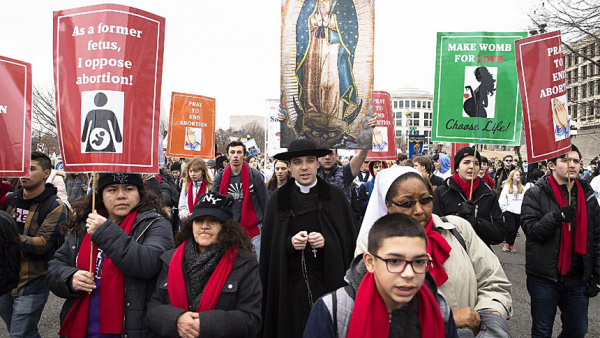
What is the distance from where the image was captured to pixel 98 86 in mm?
3318

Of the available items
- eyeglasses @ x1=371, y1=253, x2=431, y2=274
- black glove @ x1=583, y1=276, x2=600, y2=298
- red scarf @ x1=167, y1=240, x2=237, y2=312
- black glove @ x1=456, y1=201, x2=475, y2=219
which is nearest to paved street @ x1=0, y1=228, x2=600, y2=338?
black glove @ x1=583, y1=276, x2=600, y2=298

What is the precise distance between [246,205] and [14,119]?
12.0ft

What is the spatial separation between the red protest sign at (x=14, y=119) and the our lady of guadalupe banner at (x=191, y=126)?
15.3 feet

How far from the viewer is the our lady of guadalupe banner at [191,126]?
899cm

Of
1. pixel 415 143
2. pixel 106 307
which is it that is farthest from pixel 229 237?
pixel 415 143

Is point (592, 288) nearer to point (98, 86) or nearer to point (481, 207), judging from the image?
point (481, 207)

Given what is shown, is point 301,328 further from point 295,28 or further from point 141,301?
point 295,28

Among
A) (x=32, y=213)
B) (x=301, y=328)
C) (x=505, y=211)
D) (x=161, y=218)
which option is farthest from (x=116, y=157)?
(x=505, y=211)

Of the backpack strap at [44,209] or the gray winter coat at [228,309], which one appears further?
the backpack strap at [44,209]

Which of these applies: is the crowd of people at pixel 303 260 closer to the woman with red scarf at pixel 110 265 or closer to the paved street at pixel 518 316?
the woman with red scarf at pixel 110 265

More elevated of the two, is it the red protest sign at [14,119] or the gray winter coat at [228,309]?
the red protest sign at [14,119]

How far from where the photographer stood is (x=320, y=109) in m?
4.64

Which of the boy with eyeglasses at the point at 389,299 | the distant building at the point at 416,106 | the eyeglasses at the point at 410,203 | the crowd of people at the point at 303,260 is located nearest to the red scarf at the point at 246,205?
the crowd of people at the point at 303,260

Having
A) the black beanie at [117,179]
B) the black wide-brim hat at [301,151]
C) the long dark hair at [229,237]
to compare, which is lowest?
the long dark hair at [229,237]
